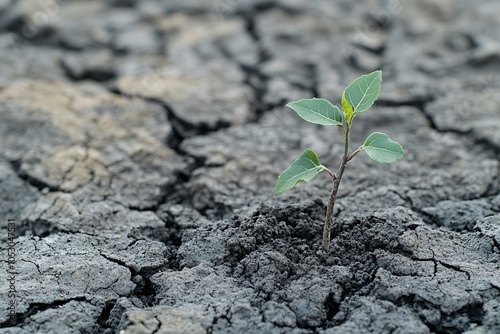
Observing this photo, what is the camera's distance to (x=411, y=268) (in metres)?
1.84

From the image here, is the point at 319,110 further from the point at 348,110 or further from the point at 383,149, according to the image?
the point at 383,149

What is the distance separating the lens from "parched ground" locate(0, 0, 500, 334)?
175 cm

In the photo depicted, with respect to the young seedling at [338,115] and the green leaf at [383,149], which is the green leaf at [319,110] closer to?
the young seedling at [338,115]

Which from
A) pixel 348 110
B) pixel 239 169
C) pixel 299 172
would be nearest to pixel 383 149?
pixel 348 110

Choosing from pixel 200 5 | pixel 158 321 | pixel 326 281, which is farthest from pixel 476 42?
pixel 158 321

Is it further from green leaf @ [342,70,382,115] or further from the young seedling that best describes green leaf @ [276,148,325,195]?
green leaf @ [342,70,382,115]

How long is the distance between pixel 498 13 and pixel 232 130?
6.94 ft

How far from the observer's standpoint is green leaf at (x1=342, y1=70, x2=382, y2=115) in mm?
1764

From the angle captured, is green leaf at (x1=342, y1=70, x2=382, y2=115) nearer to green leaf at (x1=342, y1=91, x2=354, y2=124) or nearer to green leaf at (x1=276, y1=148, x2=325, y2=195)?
green leaf at (x1=342, y1=91, x2=354, y2=124)

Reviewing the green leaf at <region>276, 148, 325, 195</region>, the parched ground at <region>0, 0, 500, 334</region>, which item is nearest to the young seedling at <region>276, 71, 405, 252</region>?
the green leaf at <region>276, 148, 325, 195</region>

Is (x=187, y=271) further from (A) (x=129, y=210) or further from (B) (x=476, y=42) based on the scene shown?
(B) (x=476, y=42)

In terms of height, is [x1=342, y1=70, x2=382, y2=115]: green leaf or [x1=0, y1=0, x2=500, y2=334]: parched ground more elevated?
[x1=342, y1=70, x2=382, y2=115]: green leaf

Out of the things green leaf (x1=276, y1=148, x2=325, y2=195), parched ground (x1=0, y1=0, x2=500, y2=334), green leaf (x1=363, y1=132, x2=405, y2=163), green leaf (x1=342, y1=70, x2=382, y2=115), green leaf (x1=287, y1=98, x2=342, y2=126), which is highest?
green leaf (x1=342, y1=70, x2=382, y2=115)

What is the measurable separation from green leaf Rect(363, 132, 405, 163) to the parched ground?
1.30ft
